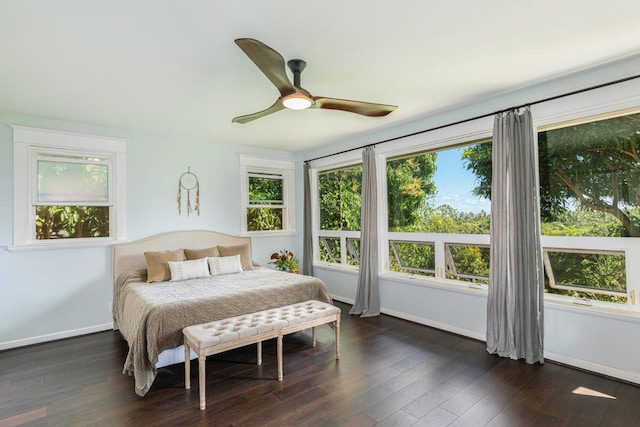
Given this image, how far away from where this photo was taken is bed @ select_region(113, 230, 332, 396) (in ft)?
9.20

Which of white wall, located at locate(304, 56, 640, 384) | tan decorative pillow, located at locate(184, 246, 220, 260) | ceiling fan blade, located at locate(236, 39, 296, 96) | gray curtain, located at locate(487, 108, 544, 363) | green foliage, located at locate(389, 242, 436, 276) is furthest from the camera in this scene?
tan decorative pillow, located at locate(184, 246, 220, 260)

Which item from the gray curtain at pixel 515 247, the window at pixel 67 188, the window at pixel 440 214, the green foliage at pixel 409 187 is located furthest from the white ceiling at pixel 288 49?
the green foliage at pixel 409 187

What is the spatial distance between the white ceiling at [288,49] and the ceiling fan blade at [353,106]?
0.90 feet

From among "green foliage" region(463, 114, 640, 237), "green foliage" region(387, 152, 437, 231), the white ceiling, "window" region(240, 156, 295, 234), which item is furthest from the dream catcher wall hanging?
"green foliage" region(463, 114, 640, 237)

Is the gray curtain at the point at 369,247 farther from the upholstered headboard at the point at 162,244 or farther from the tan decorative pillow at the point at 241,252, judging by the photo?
the upholstered headboard at the point at 162,244

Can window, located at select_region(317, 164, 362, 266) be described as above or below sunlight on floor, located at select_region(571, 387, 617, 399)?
above

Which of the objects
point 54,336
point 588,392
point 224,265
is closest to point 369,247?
point 224,265

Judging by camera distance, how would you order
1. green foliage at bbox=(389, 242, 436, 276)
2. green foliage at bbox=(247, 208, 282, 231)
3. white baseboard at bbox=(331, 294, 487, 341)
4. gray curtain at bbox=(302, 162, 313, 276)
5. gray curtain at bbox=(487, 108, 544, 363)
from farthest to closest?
gray curtain at bbox=(302, 162, 313, 276), green foliage at bbox=(247, 208, 282, 231), green foliage at bbox=(389, 242, 436, 276), white baseboard at bbox=(331, 294, 487, 341), gray curtain at bbox=(487, 108, 544, 363)

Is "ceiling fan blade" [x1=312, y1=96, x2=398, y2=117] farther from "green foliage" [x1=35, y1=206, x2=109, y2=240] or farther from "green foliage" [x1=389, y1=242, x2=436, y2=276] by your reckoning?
"green foliage" [x1=35, y1=206, x2=109, y2=240]

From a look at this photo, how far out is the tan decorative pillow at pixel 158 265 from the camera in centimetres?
407

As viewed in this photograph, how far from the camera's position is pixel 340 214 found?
18.7ft

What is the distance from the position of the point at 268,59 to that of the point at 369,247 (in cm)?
319

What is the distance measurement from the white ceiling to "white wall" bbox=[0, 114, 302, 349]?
34.8 inches

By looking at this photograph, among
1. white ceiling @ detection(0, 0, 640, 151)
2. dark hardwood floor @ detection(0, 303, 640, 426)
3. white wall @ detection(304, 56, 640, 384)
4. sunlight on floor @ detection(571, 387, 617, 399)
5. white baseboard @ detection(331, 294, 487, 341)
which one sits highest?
white ceiling @ detection(0, 0, 640, 151)
